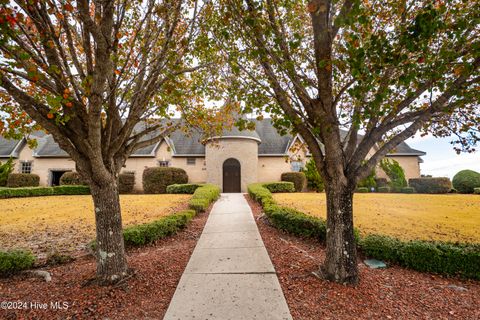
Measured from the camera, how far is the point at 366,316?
337 cm

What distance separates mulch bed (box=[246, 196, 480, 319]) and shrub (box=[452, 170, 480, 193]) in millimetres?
21326

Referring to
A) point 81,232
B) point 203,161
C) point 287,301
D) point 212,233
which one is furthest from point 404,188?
point 81,232

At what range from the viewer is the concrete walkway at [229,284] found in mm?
3443

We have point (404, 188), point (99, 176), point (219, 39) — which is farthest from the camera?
point (404, 188)

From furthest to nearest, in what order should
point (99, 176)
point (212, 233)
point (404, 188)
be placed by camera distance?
point (404, 188)
point (212, 233)
point (99, 176)

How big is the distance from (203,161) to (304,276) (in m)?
18.3

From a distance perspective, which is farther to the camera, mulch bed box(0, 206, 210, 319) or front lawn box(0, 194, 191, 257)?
front lawn box(0, 194, 191, 257)

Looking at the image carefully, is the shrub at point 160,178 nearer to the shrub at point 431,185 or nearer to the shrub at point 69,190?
the shrub at point 69,190

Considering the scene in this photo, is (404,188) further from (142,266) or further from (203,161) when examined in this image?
(142,266)

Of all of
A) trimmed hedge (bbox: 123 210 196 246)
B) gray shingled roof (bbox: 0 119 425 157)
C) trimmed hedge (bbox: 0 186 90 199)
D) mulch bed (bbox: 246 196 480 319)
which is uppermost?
gray shingled roof (bbox: 0 119 425 157)

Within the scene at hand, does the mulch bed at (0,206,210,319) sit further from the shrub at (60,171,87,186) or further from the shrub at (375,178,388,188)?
the shrub at (375,178,388,188)

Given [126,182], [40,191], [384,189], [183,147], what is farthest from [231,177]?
[40,191]

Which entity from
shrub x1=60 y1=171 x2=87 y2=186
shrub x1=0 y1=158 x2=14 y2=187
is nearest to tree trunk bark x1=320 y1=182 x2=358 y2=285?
shrub x1=60 y1=171 x2=87 y2=186

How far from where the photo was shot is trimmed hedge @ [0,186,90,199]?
16.8 m
